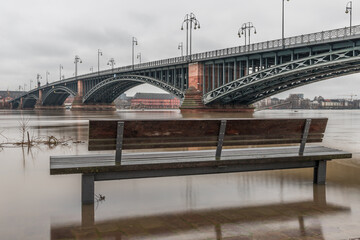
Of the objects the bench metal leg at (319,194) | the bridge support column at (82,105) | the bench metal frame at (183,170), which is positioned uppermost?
the bridge support column at (82,105)

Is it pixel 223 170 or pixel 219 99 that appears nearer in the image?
pixel 223 170

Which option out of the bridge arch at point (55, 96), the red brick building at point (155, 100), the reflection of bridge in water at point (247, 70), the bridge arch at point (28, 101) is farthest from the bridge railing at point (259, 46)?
the red brick building at point (155, 100)

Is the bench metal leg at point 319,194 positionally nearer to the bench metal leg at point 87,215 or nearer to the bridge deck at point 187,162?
the bridge deck at point 187,162

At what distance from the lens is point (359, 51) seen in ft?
113

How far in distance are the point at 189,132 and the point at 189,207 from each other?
115 centimetres

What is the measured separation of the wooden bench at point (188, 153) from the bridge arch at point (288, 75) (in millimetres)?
30355

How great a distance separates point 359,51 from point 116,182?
34.8 metres

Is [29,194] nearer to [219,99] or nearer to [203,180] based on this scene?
[203,180]

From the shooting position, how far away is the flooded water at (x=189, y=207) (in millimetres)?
3959

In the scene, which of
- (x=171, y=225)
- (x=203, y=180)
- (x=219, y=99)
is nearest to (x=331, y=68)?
(x=219, y=99)

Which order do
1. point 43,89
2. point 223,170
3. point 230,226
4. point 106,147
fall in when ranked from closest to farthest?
point 230,226 < point 106,147 < point 223,170 < point 43,89

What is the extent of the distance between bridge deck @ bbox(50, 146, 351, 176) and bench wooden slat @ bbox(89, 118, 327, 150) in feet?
0.76

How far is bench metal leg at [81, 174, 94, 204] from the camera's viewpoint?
491 centimetres

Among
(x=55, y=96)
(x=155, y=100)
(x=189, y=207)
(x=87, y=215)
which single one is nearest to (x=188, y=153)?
(x=189, y=207)
